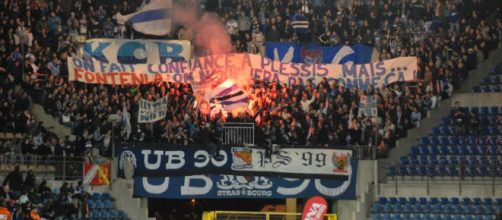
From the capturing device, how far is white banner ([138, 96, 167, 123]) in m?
36.5

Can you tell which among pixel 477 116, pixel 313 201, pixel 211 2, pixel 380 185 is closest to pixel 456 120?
pixel 477 116

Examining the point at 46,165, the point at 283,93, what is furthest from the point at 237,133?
the point at 46,165

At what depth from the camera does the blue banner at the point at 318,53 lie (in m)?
39.7

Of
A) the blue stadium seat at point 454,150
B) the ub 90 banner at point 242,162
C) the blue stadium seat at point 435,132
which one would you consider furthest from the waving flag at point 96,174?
the blue stadium seat at point 454,150

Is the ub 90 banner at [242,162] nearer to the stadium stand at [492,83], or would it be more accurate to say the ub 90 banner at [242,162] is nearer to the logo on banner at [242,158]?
the logo on banner at [242,158]

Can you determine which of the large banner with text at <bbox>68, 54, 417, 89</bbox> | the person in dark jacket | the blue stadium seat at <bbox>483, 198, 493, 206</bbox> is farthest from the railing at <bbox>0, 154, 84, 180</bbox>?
the blue stadium seat at <bbox>483, 198, 493, 206</bbox>

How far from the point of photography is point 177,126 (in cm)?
3672

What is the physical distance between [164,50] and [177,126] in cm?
363

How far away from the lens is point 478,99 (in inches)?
1550

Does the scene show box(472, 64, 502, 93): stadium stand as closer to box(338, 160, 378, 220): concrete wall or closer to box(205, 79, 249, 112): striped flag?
box(338, 160, 378, 220): concrete wall

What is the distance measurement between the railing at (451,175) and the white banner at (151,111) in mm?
6581

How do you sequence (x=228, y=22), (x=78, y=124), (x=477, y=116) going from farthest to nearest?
(x=228, y=22), (x=477, y=116), (x=78, y=124)

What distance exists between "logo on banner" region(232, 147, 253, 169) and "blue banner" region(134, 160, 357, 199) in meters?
0.33

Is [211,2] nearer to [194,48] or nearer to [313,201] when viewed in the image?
[194,48]
